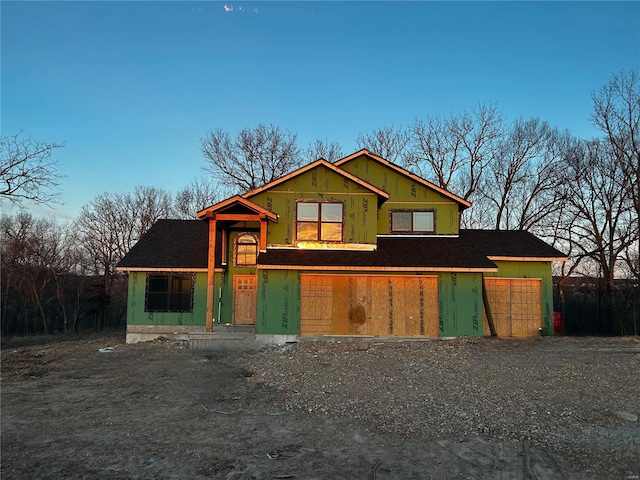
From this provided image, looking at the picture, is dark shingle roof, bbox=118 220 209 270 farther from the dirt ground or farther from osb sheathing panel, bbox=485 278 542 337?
osb sheathing panel, bbox=485 278 542 337

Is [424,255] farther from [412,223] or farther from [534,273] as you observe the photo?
[534,273]

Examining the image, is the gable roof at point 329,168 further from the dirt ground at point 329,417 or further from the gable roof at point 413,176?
the dirt ground at point 329,417

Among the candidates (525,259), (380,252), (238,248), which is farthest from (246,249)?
(525,259)

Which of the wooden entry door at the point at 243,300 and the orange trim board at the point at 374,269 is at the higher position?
the orange trim board at the point at 374,269

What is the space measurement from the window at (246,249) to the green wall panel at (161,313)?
1484mm

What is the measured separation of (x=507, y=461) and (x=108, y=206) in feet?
124

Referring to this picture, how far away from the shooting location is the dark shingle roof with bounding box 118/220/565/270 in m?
15.2

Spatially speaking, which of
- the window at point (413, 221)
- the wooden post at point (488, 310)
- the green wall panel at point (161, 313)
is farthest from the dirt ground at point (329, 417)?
the window at point (413, 221)

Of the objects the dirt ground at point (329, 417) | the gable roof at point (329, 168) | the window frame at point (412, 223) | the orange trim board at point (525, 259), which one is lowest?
the dirt ground at point (329, 417)

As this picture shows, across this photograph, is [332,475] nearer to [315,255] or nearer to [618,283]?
[315,255]

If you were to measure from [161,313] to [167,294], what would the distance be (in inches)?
29.9

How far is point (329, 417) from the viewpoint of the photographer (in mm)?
7297

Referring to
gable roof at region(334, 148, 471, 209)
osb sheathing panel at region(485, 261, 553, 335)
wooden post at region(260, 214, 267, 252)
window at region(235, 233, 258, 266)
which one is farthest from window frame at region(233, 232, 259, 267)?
osb sheathing panel at region(485, 261, 553, 335)

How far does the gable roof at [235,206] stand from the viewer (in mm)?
14883
